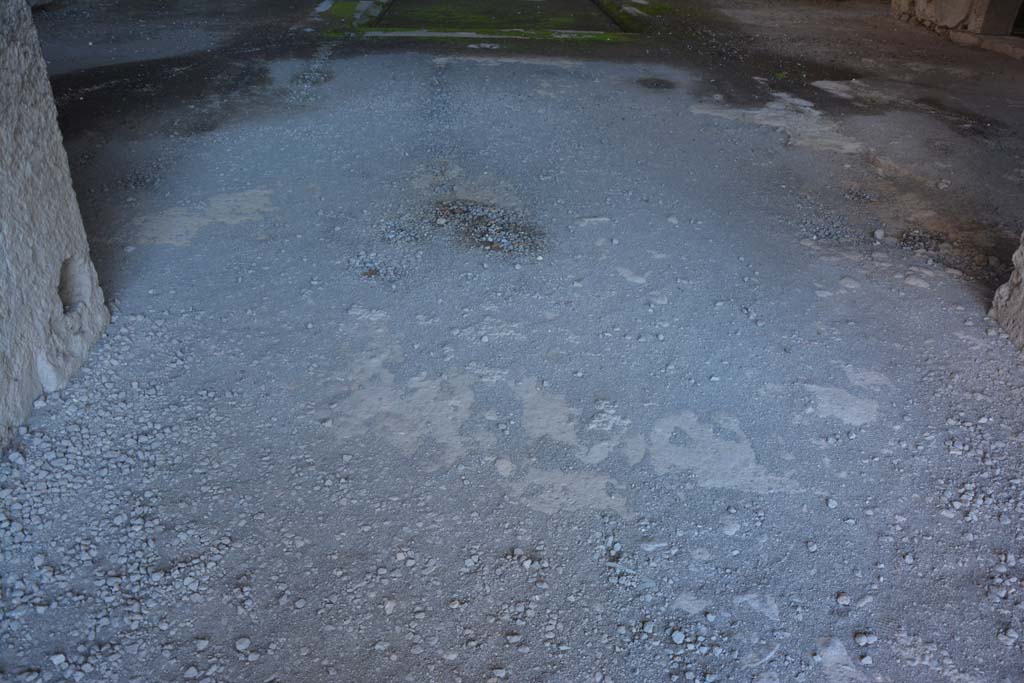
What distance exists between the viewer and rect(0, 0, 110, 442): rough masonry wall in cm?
264

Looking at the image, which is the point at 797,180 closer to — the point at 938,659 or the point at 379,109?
the point at 379,109

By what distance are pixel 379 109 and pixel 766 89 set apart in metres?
3.23

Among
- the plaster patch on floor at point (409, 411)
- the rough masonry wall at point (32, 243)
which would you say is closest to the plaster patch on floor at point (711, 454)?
the plaster patch on floor at point (409, 411)

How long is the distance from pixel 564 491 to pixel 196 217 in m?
2.73

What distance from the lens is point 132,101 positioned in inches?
229

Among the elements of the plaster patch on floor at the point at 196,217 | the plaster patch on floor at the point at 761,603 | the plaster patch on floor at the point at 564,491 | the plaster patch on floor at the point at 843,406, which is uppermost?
the plaster patch on floor at the point at 196,217

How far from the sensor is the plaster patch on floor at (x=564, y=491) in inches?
101

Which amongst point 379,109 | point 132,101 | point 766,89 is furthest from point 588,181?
point 132,101

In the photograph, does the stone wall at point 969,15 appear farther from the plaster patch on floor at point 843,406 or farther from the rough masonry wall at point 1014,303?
the plaster patch on floor at point 843,406

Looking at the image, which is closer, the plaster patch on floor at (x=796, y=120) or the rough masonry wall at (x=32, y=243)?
the rough masonry wall at (x=32, y=243)

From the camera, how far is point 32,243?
2.78 metres

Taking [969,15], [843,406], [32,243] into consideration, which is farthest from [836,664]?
[969,15]

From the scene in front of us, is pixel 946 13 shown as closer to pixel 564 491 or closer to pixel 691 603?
pixel 564 491

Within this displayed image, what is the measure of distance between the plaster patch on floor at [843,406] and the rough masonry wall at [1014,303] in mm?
886
